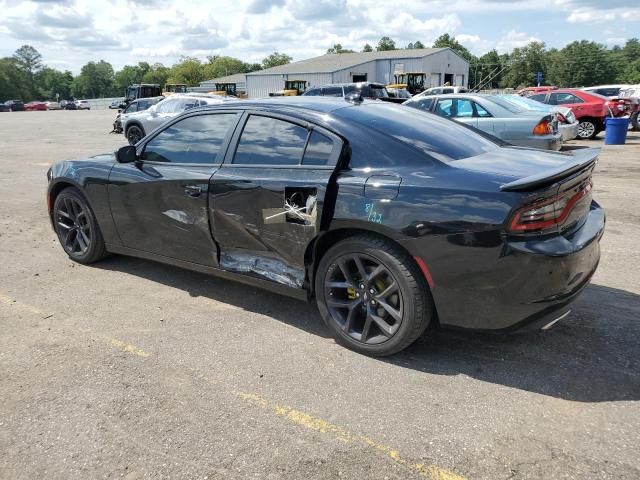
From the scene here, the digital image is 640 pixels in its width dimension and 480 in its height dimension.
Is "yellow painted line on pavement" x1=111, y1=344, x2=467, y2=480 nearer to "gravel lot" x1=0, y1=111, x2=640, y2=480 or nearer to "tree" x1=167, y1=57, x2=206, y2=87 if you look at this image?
"gravel lot" x1=0, y1=111, x2=640, y2=480

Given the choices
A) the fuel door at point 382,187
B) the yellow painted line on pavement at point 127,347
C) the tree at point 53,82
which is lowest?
the yellow painted line on pavement at point 127,347

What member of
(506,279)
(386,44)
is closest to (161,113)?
(506,279)

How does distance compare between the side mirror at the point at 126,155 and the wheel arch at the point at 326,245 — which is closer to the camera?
the wheel arch at the point at 326,245

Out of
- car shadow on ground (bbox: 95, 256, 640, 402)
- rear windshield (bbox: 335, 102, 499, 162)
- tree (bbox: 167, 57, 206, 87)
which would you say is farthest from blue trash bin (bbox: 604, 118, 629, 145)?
tree (bbox: 167, 57, 206, 87)

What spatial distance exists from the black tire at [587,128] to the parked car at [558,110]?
3818 millimetres

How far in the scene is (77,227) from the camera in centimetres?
521

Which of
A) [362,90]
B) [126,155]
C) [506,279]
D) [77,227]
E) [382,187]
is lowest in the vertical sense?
[77,227]

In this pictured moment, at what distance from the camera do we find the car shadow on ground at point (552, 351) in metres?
3.03

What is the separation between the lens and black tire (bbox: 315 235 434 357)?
3.15m

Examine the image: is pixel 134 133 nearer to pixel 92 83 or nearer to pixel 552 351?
pixel 552 351

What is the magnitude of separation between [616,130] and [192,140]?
14735mm

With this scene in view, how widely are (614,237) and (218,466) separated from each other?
5.20 meters

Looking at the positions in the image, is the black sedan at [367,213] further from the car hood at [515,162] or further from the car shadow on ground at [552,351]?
the car shadow on ground at [552,351]

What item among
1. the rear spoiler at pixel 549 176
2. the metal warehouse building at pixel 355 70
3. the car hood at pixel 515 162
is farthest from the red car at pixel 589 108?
the metal warehouse building at pixel 355 70
